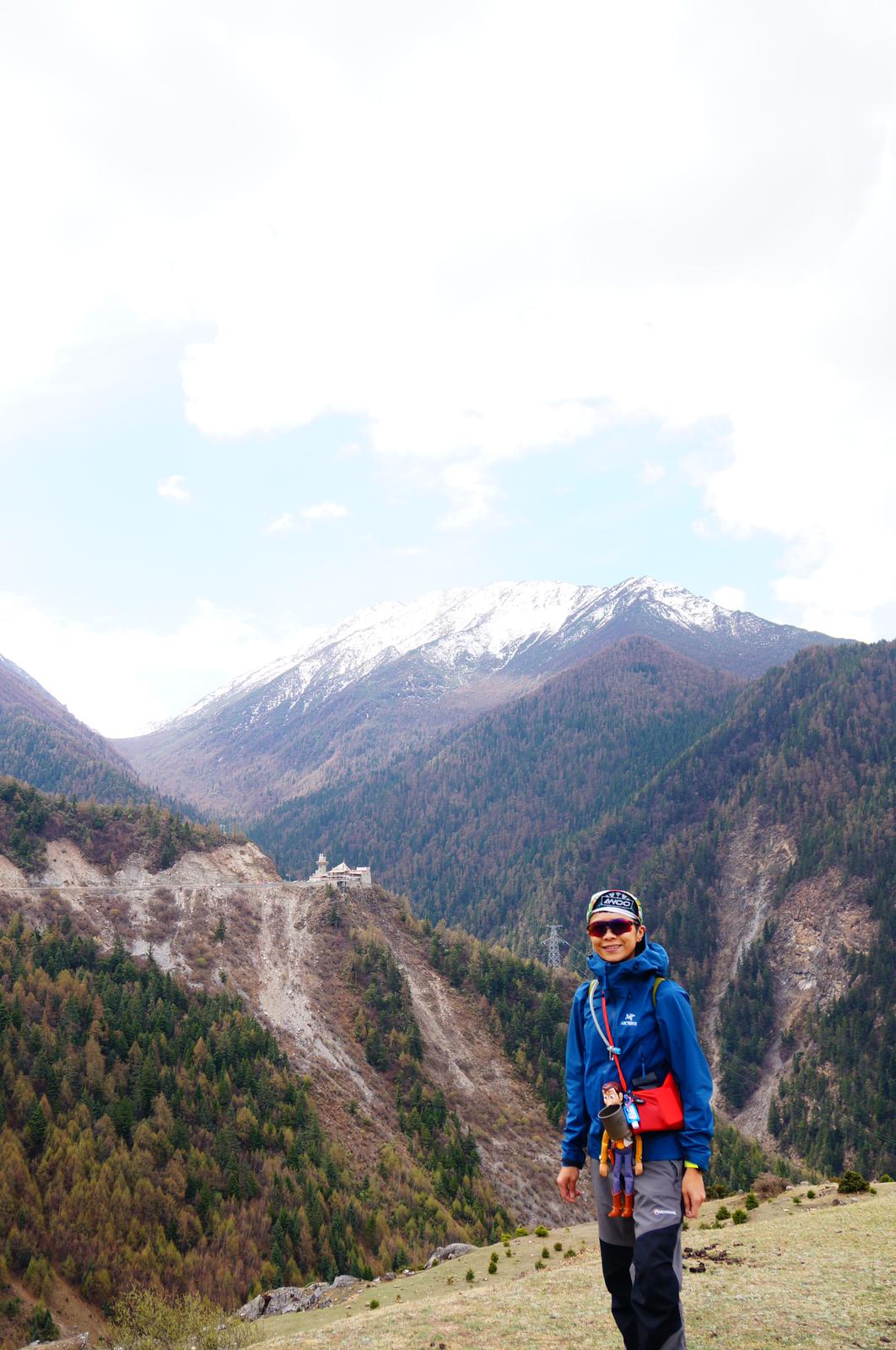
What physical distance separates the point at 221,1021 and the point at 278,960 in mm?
15584

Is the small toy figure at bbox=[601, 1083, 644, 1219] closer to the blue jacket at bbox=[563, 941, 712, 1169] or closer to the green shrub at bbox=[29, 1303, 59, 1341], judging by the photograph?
the blue jacket at bbox=[563, 941, 712, 1169]

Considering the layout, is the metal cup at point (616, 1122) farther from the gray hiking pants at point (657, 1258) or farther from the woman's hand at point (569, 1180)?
the woman's hand at point (569, 1180)

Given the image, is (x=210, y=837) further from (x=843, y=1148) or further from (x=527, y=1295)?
(x=843, y=1148)

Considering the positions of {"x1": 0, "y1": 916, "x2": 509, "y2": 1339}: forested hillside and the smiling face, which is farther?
{"x1": 0, "y1": 916, "x2": 509, "y2": 1339}: forested hillside

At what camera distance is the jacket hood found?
8148 mm

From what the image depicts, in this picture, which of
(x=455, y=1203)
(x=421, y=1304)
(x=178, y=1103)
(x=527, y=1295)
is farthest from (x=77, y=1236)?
(x=527, y=1295)

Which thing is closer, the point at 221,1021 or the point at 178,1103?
the point at 178,1103

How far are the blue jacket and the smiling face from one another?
0.29ft

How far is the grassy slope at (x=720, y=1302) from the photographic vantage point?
41.9ft

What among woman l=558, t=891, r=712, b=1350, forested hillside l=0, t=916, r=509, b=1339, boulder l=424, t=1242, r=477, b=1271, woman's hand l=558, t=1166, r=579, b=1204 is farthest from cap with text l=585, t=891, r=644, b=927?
forested hillside l=0, t=916, r=509, b=1339

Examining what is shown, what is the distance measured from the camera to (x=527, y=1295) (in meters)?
18.8

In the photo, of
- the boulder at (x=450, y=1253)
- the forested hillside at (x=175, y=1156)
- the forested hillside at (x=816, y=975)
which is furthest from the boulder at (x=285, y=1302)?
the forested hillside at (x=816, y=975)

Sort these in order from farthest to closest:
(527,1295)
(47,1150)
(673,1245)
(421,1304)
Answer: (47,1150) < (421,1304) < (527,1295) < (673,1245)

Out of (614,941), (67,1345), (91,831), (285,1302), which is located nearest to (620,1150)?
(614,941)
